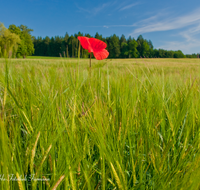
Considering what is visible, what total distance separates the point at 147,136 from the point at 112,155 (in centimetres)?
12

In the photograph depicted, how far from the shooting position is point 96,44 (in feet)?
1.85

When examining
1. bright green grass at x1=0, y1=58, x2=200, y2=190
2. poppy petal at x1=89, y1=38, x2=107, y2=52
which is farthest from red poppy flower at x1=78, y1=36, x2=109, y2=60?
bright green grass at x1=0, y1=58, x2=200, y2=190

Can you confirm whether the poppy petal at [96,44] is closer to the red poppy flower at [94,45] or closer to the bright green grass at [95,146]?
the red poppy flower at [94,45]

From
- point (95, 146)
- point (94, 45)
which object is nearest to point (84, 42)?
point (94, 45)

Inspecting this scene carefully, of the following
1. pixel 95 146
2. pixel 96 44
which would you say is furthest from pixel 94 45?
pixel 95 146

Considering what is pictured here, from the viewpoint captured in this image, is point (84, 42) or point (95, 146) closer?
point (95, 146)

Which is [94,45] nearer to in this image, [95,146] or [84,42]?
[84,42]

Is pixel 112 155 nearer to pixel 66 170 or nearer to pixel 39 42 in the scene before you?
pixel 66 170

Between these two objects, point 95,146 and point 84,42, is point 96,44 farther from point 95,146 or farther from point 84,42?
point 95,146

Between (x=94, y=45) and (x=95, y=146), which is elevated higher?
(x=94, y=45)

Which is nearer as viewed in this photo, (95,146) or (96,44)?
(95,146)

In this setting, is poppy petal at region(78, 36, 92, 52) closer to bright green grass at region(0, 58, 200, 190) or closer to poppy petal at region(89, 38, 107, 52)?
poppy petal at region(89, 38, 107, 52)

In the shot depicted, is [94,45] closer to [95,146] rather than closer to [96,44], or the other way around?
[96,44]

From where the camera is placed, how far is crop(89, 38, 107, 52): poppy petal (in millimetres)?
548
